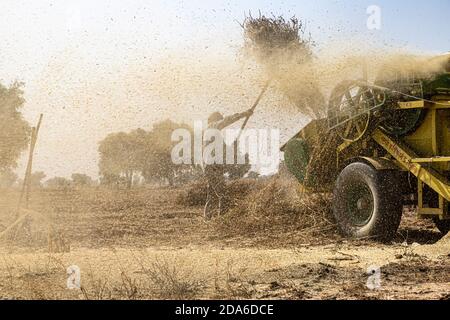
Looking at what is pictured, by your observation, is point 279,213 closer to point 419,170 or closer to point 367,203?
point 367,203

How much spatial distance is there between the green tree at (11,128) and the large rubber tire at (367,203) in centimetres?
1748

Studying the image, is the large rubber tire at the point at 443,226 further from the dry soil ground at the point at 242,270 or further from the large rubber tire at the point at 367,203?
the large rubber tire at the point at 367,203

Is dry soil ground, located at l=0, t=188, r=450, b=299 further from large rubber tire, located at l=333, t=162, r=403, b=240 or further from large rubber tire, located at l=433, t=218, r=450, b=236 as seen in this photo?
large rubber tire, located at l=333, t=162, r=403, b=240

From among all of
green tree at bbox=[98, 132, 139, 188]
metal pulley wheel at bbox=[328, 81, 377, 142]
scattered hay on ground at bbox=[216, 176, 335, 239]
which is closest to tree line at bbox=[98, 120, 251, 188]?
green tree at bbox=[98, 132, 139, 188]

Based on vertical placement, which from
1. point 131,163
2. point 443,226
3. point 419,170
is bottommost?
point 443,226

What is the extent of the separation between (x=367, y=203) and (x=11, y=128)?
19.0 meters

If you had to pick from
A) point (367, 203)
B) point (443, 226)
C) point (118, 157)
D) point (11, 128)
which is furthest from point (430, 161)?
point (118, 157)

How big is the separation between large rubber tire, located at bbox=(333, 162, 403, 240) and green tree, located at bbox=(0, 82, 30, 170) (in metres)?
17.5

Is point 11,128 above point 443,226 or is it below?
above

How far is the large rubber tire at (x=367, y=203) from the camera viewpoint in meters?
8.45

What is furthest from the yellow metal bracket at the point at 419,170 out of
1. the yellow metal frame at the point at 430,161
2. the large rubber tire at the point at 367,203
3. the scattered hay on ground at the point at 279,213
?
the scattered hay on ground at the point at 279,213

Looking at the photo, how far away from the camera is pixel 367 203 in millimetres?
9023
